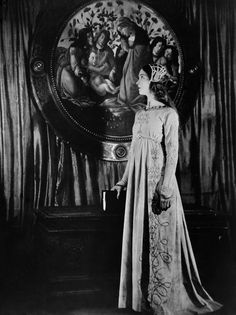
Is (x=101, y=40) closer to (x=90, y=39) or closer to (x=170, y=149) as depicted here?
(x=90, y=39)

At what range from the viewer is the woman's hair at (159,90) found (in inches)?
132

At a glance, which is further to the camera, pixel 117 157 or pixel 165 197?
pixel 117 157

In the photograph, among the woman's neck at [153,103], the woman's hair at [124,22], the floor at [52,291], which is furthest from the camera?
the woman's hair at [124,22]

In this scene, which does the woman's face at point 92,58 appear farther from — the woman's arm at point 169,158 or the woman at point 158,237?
the woman's arm at point 169,158

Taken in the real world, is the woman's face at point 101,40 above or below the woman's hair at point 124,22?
below

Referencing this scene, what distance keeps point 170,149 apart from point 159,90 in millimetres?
449

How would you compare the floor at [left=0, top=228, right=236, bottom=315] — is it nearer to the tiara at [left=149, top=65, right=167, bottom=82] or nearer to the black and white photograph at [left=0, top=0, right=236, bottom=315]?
the black and white photograph at [left=0, top=0, right=236, bottom=315]

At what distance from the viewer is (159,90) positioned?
11.0 ft

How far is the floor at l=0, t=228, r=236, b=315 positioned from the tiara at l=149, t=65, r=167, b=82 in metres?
1.29

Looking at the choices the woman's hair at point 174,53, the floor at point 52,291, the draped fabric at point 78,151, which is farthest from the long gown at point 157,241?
the woman's hair at point 174,53

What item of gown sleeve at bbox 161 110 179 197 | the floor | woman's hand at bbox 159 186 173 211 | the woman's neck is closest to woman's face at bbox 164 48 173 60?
the woman's neck

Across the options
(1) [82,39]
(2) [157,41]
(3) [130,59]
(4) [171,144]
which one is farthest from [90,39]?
(4) [171,144]

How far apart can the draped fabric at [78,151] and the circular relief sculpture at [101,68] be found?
13cm

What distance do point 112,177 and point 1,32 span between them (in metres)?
1.30
